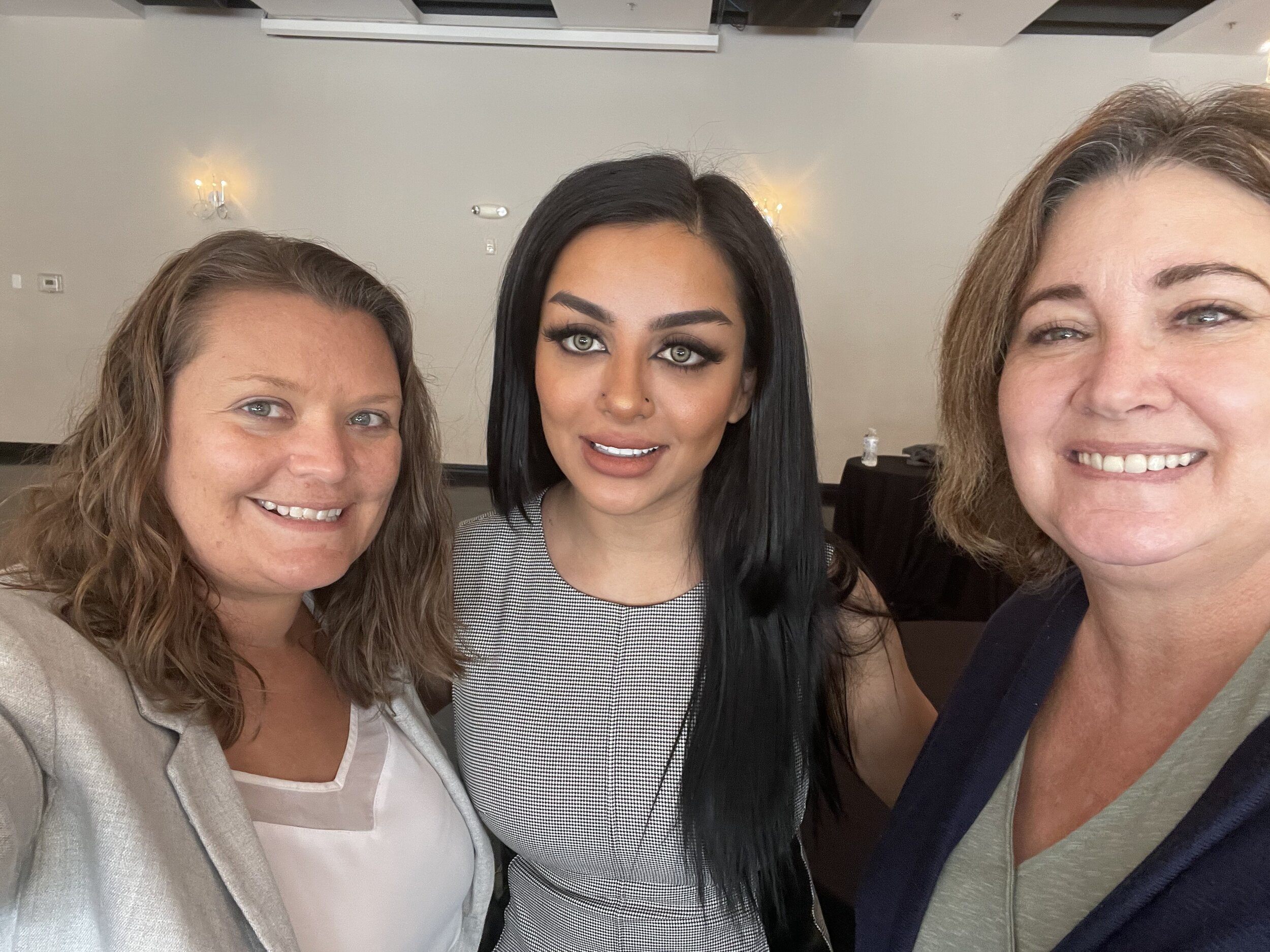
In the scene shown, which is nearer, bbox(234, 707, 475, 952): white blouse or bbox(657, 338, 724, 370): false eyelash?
bbox(234, 707, 475, 952): white blouse

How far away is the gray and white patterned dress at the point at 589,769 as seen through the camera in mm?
1392

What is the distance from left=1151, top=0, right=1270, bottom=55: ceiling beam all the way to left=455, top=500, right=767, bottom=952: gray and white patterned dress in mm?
7810

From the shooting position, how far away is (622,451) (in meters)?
1.39

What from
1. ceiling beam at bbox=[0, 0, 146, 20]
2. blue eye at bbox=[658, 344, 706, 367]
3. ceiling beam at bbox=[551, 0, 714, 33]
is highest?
ceiling beam at bbox=[551, 0, 714, 33]

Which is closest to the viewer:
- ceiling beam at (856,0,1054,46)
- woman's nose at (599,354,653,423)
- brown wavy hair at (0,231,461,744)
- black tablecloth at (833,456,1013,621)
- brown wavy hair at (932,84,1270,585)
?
brown wavy hair at (932,84,1270,585)

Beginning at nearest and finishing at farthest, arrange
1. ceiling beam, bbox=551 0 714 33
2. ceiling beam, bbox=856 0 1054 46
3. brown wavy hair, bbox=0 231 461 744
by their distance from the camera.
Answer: brown wavy hair, bbox=0 231 461 744 → ceiling beam, bbox=856 0 1054 46 → ceiling beam, bbox=551 0 714 33

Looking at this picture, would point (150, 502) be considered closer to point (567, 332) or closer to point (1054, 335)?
point (567, 332)

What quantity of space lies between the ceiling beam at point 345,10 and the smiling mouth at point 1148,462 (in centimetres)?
763

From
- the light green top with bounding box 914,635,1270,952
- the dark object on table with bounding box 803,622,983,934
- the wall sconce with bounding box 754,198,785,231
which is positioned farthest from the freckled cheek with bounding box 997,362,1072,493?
the wall sconce with bounding box 754,198,785,231

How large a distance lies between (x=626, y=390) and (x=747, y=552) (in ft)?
1.32

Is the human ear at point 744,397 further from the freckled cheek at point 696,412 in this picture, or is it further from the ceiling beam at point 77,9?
the ceiling beam at point 77,9

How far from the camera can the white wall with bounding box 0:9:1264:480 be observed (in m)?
7.52

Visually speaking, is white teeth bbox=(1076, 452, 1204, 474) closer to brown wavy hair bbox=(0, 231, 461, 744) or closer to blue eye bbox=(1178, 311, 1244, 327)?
blue eye bbox=(1178, 311, 1244, 327)

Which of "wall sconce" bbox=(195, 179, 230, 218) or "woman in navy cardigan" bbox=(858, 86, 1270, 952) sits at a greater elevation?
"wall sconce" bbox=(195, 179, 230, 218)
